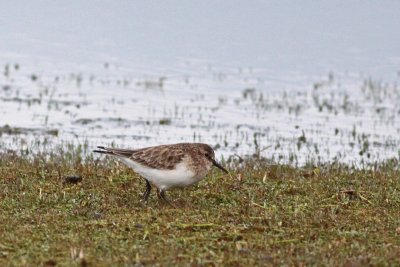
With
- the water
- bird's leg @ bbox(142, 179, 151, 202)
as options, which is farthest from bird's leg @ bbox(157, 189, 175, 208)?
the water

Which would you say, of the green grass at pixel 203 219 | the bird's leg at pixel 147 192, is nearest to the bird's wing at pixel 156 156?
the bird's leg at pixel 147 192

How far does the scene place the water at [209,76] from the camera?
1967 cm

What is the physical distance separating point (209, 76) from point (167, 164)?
56.7 ft

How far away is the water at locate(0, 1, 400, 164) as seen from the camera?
19.7 metres

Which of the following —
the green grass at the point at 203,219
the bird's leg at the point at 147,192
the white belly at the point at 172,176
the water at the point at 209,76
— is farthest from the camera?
the water at the point at 209,76

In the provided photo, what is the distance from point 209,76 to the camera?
1102 inches

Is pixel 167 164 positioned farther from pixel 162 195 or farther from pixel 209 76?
pixel 209 76

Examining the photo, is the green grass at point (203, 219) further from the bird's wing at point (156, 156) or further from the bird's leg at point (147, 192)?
the bird's wing at point (156, 156)

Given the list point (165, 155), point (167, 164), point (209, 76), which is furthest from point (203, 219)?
point (209, 76)

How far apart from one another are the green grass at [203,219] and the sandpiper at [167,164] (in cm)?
26

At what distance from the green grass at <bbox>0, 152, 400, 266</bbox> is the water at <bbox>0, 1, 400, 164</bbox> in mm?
4844

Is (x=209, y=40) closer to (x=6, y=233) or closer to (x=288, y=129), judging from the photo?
(x=288, y=129)

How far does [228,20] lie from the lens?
4097 cm

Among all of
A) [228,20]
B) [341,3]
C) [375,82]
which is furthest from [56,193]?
[341,3]
